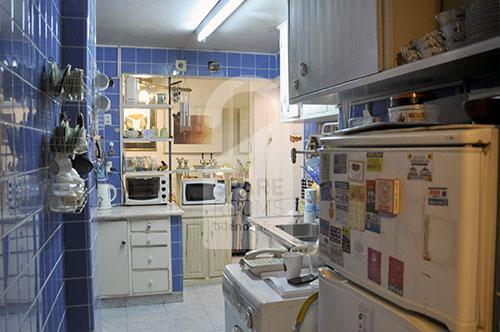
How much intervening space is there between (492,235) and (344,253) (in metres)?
0.42

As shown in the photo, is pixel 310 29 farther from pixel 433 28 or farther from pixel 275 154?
pixel 275 154

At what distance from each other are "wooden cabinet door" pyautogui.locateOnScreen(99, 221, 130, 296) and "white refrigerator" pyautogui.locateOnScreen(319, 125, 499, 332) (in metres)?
3.13

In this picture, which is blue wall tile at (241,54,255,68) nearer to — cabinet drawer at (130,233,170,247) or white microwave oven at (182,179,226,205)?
white microwave oven at (182,179,226,205)

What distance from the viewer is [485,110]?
2.88 ft

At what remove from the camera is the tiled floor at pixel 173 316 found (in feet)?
11.5

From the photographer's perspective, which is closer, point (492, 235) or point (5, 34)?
point (492, 235)

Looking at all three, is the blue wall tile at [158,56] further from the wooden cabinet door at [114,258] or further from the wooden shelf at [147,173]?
the wooden cabinet door at [114,258]

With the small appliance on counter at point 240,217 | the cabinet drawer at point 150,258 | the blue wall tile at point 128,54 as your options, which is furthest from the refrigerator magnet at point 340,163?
the small appliance on counter at point 240,217

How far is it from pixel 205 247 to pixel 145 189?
91cm

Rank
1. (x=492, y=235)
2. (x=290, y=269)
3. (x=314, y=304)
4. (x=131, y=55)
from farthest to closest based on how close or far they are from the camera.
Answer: (x=131, y=55)
(x=290, y=269)
(x=314, y=304)
(x=492, y=235)

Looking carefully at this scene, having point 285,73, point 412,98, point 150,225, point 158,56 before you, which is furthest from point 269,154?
point 412,98

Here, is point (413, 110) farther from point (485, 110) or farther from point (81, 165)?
point (81, 165)

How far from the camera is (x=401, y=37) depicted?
137 cm

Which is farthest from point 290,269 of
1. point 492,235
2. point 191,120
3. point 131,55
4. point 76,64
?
point 191,120
